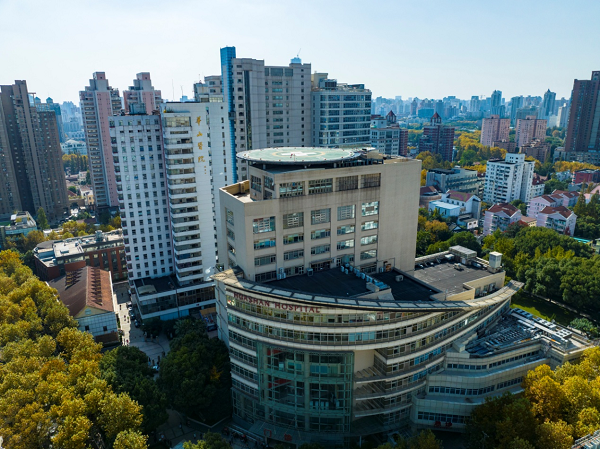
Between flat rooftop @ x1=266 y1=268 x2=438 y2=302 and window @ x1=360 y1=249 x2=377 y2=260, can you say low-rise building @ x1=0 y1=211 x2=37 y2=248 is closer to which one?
flat rooftop @ x1=266 y1=268 x2=438 y2=302

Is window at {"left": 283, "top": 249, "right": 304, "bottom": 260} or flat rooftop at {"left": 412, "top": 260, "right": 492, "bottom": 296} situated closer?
window at {"left": 283, "top": 249, "right": 304, "bottom": 260}

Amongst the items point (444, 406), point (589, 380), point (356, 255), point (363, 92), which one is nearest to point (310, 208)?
point (356, 255)

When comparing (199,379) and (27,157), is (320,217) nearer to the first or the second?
(199,379)

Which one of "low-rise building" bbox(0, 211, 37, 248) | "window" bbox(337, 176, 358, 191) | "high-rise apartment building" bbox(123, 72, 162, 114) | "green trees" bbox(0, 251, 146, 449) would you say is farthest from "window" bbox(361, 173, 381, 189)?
"high-rise apartment building" bbox(123, 72, 162, 114)

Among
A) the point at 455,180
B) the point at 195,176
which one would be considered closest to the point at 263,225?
the point at 195,176

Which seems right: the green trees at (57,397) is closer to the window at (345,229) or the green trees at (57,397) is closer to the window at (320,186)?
the window at (345,229)

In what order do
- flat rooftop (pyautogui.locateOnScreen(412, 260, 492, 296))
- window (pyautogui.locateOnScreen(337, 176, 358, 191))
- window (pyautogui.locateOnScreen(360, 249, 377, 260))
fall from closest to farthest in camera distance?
window (pyautogui.locateOnScreen(337, 176, 358, 191))
window (pyautogui.locateOnScreen(360, 249, 377, 260))
flat rooftop (pyautogui.locateOnScreen(412, 260, 492, 296))
